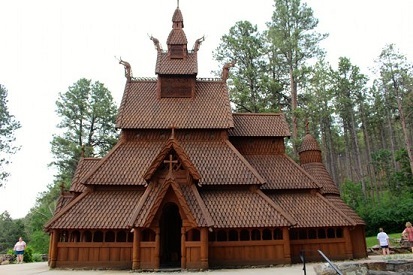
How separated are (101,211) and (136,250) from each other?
292cm

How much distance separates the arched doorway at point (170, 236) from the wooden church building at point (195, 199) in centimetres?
6

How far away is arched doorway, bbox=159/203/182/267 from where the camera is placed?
56.5ft

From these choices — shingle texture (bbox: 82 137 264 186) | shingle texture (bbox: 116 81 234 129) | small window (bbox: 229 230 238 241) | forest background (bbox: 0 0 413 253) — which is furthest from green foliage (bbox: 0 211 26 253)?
small window (bbox: 229 230 238 241)

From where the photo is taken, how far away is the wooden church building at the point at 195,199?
49.3ft

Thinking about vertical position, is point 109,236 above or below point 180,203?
below

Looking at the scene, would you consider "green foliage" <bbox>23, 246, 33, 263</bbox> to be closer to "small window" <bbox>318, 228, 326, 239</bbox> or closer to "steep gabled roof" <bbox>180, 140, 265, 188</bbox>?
"steep gabled roof" <bbox>180, 140, 265, 188</bbox>

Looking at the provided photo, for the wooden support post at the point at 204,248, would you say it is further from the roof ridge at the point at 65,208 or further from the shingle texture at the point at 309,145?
the shingle texture at the point at 309,145

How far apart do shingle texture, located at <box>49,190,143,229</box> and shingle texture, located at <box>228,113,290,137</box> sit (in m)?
7.90

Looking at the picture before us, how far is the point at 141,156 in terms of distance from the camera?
728 inches

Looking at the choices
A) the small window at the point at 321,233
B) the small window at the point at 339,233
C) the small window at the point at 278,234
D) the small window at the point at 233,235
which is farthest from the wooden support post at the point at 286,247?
the small window at the point at 339,233

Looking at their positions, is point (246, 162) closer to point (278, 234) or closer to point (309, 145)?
point (278, 234)

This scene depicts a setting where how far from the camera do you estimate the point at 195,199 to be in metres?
15.4

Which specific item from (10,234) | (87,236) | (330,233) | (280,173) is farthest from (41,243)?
(330,233)

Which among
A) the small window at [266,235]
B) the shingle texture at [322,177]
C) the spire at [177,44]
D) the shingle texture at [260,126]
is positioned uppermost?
the spire at [177,44]
